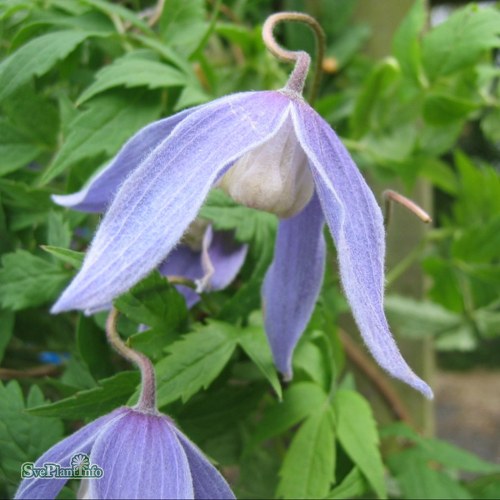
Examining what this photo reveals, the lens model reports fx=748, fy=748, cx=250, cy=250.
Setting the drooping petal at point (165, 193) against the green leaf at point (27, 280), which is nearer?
the drooping petal at point (165, 193)

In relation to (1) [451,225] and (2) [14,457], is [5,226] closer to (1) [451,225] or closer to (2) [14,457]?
(2) [14,457]

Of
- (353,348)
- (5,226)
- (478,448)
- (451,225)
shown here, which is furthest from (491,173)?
(478,448)

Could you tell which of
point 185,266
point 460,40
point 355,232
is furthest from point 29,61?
point 460,40

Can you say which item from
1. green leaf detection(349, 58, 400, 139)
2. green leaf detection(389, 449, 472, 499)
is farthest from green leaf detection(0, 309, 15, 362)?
green leaf detection(349, 58, 400, 139)

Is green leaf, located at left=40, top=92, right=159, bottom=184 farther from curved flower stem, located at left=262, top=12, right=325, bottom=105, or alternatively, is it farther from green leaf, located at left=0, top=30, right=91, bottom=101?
curved flower stem, located at left=262, top=12, right=325, bottom=105

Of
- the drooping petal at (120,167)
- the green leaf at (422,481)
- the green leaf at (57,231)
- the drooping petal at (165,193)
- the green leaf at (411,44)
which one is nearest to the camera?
the drooping petal at (165,193)

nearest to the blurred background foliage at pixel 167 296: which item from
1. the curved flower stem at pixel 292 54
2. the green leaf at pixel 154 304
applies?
the green leaf at pixel 154 304

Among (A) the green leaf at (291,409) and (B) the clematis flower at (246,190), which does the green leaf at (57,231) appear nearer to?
(B) the clematis flower at (246,190)
